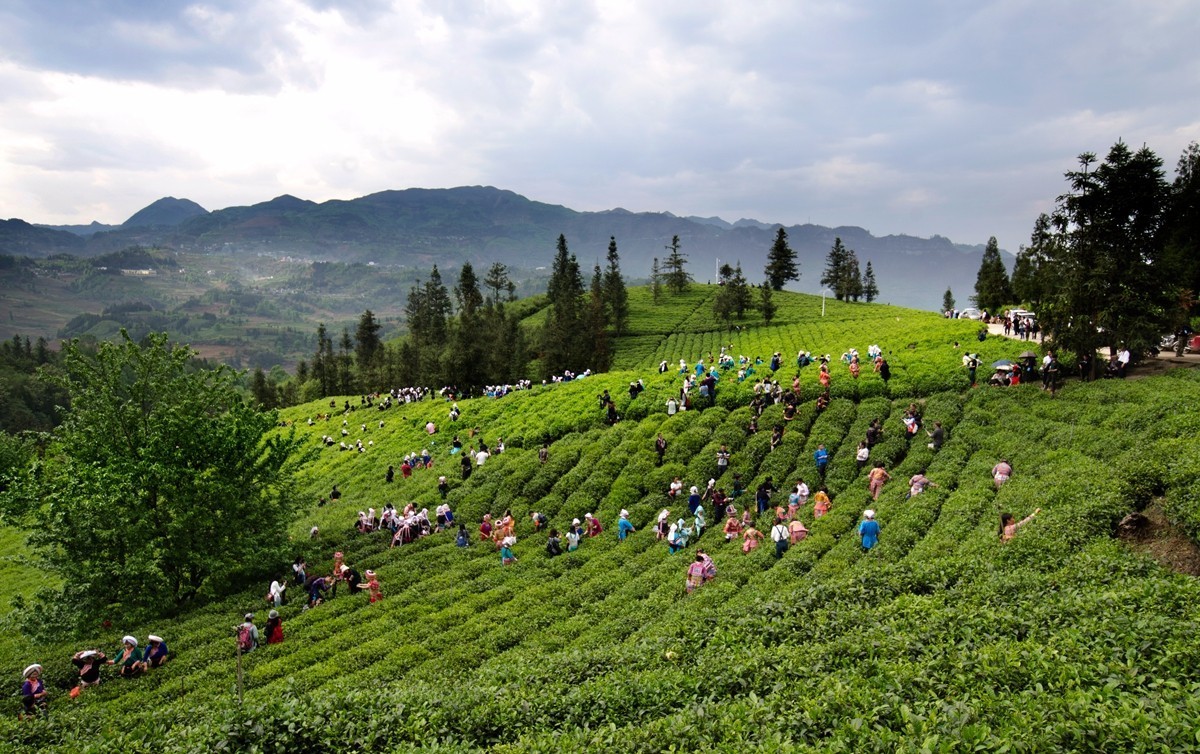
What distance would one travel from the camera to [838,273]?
12812 centimetres

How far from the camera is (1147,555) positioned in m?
14.0

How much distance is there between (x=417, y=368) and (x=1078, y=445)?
79.8m

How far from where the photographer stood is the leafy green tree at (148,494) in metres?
22.1

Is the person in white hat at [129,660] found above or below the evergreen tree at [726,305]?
below

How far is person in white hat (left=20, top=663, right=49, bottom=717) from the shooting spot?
16.3 m

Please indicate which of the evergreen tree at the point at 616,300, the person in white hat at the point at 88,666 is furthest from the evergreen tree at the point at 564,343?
the person in white hat at the point at 88,666

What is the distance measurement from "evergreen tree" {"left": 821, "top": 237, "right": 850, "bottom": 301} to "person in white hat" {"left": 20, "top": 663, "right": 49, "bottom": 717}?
123753mm

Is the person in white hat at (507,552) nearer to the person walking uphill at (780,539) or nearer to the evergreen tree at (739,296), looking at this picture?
the person walking uphill at (780,539)

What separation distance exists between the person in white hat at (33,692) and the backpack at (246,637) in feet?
14.8

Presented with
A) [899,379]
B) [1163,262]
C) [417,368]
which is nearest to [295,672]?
[899,379]

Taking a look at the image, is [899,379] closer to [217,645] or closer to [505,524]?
[505,524]

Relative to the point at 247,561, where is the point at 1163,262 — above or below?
above

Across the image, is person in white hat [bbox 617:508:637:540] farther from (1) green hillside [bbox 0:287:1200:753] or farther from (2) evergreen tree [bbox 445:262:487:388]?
(2) evergreen tree [bbox 445:262:487:388]

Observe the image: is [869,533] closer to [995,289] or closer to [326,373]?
[995,289]
